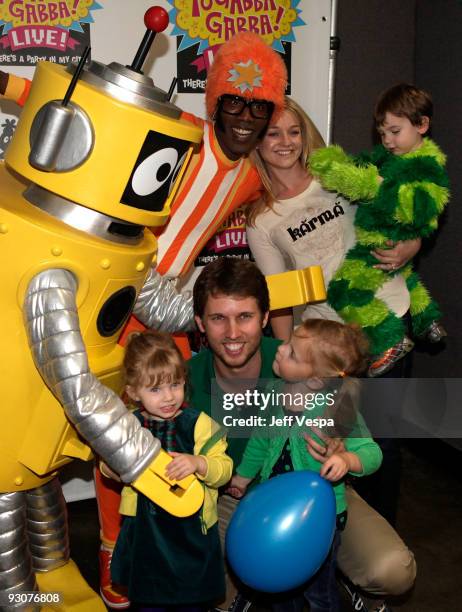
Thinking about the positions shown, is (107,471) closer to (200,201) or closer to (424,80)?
(200,201)

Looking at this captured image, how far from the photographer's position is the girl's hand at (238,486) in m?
1.92

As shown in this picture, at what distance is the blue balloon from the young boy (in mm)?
809

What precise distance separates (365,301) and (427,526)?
0.95 meters

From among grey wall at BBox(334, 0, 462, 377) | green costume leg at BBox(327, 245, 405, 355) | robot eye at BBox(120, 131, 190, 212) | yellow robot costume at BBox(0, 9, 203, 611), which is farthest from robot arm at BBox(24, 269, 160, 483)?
grey wall at BBox(334, 0, 462, 377)

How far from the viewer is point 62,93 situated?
5.15ft

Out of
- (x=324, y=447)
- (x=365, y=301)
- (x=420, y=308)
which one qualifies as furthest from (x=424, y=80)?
(x=324, y=447)

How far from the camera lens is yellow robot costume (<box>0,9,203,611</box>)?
5.12ft

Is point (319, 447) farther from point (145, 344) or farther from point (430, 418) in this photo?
point (430, 418)

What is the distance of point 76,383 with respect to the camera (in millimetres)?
1573

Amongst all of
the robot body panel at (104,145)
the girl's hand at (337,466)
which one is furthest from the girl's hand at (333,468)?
the robot body panel at (104,145)

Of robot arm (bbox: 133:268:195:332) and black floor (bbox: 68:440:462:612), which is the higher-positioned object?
robot arm (bbox: 133:268:195:332)

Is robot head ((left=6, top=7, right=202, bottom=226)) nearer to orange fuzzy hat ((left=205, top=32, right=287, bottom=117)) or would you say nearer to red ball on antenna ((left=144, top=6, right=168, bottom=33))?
red ball on antenna ((left=144, top=6, right=168, bottom=33))

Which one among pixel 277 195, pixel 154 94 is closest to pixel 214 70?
pixel 277 195

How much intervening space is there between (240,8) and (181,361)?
144cm
